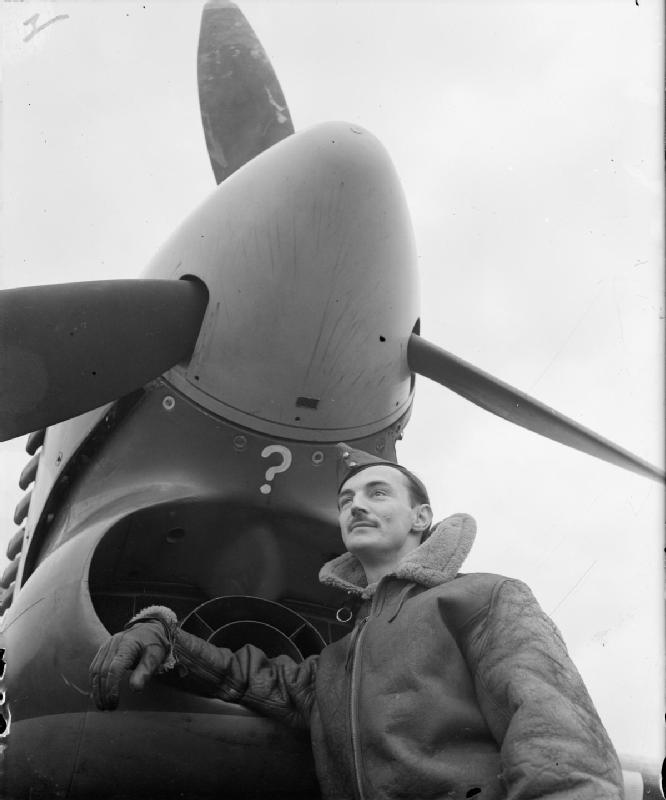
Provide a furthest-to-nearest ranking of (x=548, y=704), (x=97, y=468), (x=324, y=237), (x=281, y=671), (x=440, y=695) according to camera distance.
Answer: (x=97, y=468)
(x=324, y=237)
(x=281, y=671)
(x=440, y=695)
(x=548, y=704)

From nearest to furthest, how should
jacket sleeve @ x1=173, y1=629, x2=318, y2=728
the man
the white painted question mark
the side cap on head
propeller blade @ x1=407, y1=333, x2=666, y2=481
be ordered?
the man, jacket sleeve @ x1=173, y1=629, x2=318, y2=728, the side cap on head, the white painted question mark, propeller blade @ x1=407, y1=333, x2=666, y2=481

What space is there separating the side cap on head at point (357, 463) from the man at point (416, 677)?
2 centimetres

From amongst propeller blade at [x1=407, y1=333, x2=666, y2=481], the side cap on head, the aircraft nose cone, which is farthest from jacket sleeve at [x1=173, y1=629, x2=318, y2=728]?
propeller blade at [x1=407, y1=333, x2=666, y2=481]

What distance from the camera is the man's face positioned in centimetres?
274

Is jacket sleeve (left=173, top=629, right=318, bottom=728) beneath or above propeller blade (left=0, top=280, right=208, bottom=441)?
beneath

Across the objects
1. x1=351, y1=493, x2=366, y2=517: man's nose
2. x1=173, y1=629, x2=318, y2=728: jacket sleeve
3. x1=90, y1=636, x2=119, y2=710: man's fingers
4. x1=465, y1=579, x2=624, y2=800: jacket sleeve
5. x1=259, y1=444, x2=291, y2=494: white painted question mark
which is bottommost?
x1=173, y1=629, x2=318, y2=728: jacket sleeve

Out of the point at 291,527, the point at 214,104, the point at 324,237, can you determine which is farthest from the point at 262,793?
the point at 214,104

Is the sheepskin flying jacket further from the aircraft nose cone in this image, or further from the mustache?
the aircraft nose cone

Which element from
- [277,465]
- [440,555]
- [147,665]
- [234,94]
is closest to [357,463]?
[277,465]

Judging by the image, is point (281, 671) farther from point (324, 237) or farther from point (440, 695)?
point (324, 237)

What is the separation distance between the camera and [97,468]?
152 inches

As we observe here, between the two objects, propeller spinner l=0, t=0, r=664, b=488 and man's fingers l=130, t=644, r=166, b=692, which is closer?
man's fingers l=130, t=644, r=166, b=692

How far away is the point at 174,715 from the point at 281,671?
0.36 meters

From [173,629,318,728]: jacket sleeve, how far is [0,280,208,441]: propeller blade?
4.20 ft
